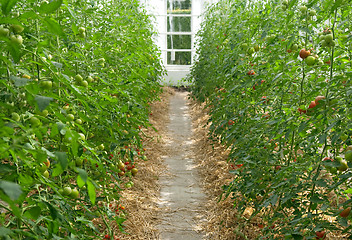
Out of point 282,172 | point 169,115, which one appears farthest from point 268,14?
point 169,115

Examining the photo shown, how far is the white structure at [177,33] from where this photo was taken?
30.7 ft

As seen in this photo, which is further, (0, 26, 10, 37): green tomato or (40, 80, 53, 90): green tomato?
(40, 80, 53, 90): green tomato

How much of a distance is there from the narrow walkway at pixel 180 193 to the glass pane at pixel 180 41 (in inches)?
189

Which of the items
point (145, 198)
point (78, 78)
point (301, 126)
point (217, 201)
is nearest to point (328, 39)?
point (301, 126)

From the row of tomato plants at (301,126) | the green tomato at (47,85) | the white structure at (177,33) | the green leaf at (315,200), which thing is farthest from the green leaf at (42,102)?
the white structure at (177,33)

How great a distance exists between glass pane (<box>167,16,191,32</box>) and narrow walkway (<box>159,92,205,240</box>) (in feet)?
16.2

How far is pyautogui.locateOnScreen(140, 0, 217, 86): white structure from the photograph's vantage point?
936cm

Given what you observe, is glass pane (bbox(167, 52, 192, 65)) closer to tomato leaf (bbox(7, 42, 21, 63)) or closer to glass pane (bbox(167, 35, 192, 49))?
glass pane (bbox(167, 35, 192, 49))

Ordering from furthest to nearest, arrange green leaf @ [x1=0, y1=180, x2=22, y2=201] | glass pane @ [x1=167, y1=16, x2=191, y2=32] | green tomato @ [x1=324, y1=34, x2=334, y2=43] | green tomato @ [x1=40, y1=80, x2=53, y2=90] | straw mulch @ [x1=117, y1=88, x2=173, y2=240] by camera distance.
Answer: glass pane @ [x1=167, y1=16, x2=191, y2=32] → straw mulch @ [x1=117, y1=88, x2=173, y2=240] → green tomato @ [x1=324, y1=34, x2=334, y2=43] → green tomato @ [x1=40, y1=80, x2=53, y2=90] → green leaf @ [x1=0, y1=180, x2=22, y2=201]

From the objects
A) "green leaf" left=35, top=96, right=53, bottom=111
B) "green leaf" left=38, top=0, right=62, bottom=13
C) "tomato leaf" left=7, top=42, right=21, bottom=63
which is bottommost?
"green leaf" left=35, top=96, right=53, bottom=111

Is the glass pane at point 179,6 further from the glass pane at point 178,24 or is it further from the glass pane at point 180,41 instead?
the glass pane at point 180,41

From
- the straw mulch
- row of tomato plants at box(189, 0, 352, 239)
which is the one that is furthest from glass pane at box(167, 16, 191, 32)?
row of tomato plants at box(189, 0, 352, 239)

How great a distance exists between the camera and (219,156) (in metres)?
3.75

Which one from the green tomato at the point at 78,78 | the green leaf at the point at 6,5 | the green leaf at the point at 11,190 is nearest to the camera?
the green leaf at the point at 11,190
